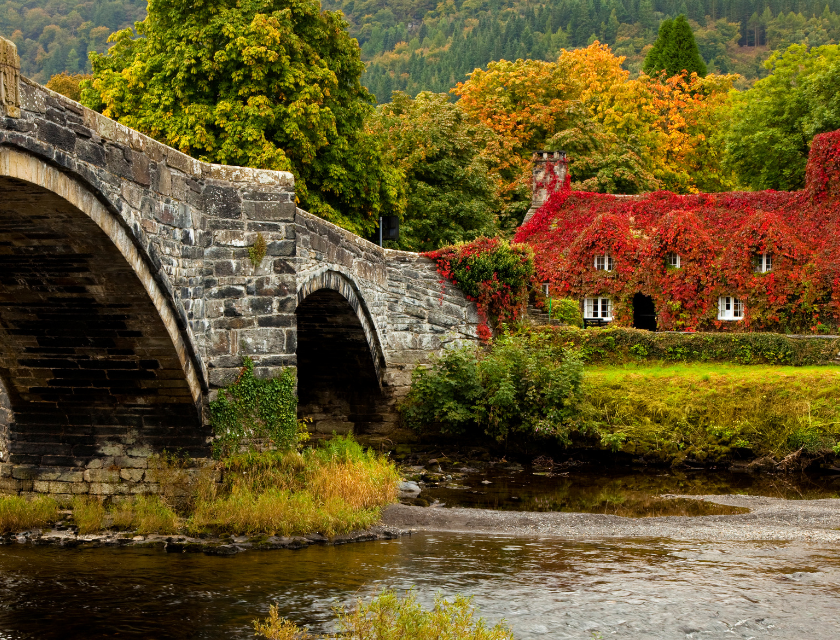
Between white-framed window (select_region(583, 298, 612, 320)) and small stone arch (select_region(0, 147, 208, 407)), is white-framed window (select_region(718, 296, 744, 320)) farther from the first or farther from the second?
small stone arch (select_region(0, 147, 208, 407))

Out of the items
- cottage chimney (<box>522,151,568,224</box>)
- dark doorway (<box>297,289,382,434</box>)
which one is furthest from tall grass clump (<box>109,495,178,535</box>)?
cottage chimney (<box>522,151,568,224</box>)

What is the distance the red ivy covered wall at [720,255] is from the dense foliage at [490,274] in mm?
6604

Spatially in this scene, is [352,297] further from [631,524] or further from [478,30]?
[478,30]

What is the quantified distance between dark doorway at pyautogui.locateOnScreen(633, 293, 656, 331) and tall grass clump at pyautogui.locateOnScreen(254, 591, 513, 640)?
73.0 feet

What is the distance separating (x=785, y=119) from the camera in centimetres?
3666

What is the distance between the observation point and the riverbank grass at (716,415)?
1956 cm

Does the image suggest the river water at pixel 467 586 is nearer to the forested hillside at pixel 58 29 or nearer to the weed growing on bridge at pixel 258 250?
the weed growing on bridge at pixel 258 250

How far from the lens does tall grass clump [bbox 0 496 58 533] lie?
13.3 m

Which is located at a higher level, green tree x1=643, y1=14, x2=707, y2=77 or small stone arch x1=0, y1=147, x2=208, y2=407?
green tree x1=643, y1=14, x2=707, y2=77

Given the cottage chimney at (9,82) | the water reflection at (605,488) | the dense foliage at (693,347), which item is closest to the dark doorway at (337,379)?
the water reflection at (605,488)

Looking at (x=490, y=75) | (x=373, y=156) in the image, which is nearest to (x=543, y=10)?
(x=490, y=75)

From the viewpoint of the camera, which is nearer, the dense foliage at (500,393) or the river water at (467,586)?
the river water at (467,586)

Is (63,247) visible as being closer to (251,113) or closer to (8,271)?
(8,271)

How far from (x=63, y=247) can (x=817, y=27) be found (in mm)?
70210
